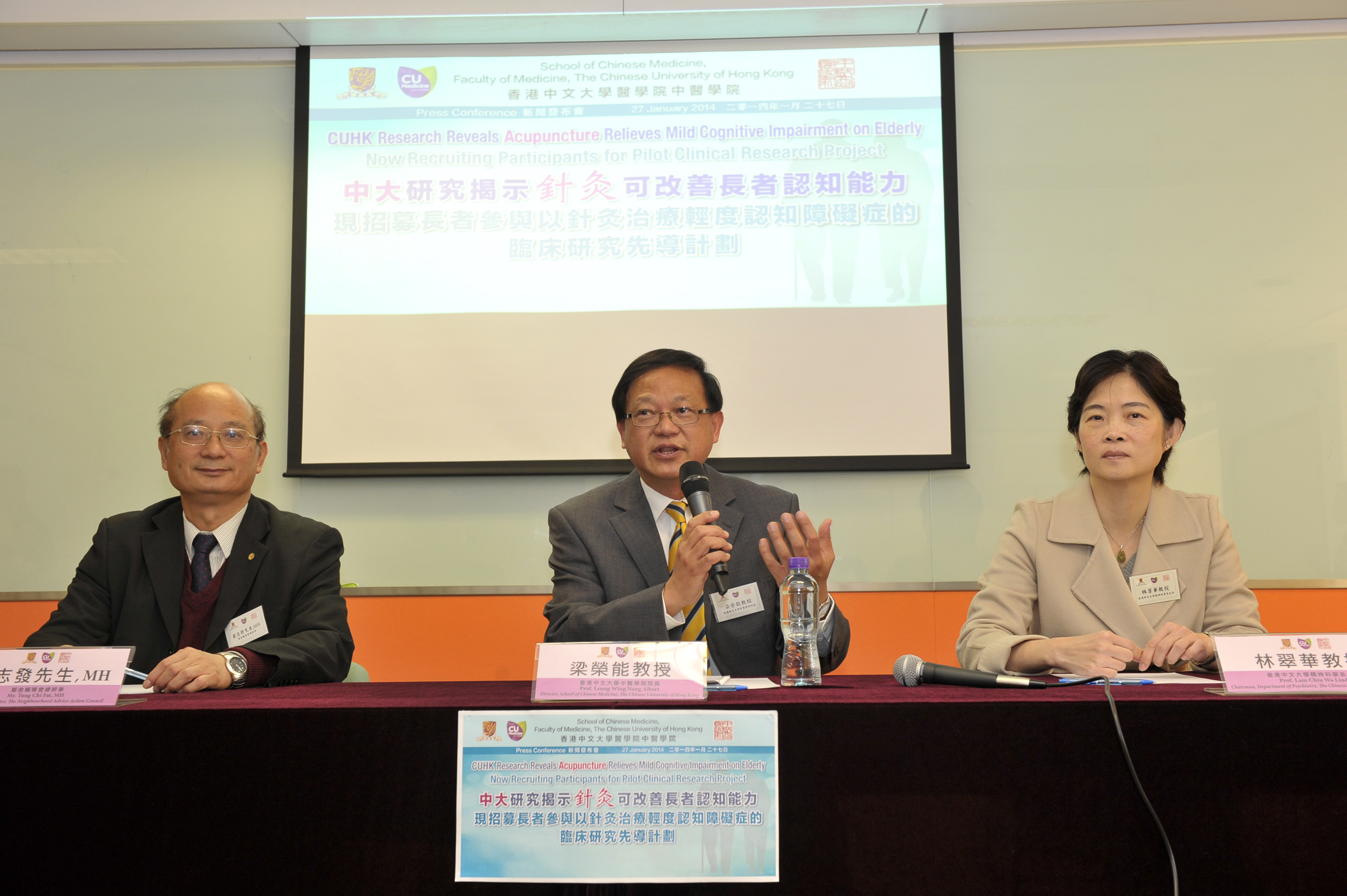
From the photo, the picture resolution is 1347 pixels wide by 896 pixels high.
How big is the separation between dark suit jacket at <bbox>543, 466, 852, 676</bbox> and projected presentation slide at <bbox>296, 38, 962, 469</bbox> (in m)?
1.05

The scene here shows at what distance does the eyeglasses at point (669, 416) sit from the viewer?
2.16m

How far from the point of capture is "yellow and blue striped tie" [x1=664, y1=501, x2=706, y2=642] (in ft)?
6.58

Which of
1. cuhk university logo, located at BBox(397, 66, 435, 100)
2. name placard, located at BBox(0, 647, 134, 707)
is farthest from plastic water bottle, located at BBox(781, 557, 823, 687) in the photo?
cuhk university logo, located at BBox(397, 66, 435, 100)

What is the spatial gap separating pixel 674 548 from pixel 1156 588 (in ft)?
3.44

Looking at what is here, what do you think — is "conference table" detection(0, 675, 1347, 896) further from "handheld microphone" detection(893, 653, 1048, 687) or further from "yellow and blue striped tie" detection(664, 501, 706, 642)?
"yellow and blue striped tie" detection(664, 501, 706, 642)

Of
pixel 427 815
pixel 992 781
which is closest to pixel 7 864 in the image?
pixel 427 815

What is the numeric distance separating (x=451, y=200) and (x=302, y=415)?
3.08 ft

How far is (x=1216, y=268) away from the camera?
3238 millimetres

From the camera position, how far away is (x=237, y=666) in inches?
63.0

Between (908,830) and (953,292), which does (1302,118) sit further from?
(908,830)

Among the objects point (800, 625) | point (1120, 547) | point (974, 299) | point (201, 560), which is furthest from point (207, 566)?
point (974, 299)

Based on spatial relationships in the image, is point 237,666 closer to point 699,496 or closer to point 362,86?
point 699,496

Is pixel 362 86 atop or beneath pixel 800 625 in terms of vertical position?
atop

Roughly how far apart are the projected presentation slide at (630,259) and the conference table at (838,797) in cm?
213
